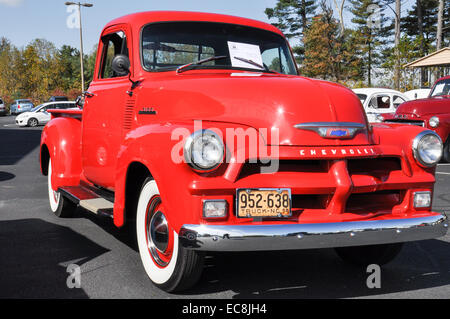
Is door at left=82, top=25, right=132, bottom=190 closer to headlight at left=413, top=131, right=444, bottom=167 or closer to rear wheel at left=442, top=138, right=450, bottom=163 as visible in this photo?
headlight at left=413, top=131, right=444, bottom=167

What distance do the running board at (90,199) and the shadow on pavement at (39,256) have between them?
41cm

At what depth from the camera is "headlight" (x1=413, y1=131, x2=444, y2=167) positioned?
373cm

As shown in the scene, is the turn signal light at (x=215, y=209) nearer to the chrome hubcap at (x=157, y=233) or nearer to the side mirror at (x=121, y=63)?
the chrome hubcap at (x=157, y=233)

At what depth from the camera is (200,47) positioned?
15.7 ft

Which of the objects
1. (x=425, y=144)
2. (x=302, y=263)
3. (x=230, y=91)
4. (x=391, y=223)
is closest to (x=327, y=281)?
(x=302, y=263)

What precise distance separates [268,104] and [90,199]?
217 centimetres

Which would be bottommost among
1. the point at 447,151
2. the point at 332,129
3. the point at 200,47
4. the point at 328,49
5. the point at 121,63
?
the point at 447,151

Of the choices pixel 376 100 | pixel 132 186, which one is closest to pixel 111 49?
pixel 132 186

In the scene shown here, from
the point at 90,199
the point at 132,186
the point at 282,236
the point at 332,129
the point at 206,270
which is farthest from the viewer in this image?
the point at 90,199

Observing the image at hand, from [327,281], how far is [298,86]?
1444mm

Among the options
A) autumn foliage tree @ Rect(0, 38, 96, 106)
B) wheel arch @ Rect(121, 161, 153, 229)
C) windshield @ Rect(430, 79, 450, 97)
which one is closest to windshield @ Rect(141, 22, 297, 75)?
wheel arch @ Rect(121, 161, 153, 229)

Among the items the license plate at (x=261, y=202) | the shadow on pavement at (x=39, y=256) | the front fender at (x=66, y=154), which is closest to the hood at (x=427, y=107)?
the front fender at (x=66, y=154)

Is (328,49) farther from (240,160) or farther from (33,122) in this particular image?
(240,160)

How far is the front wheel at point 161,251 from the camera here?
11.5 feet
